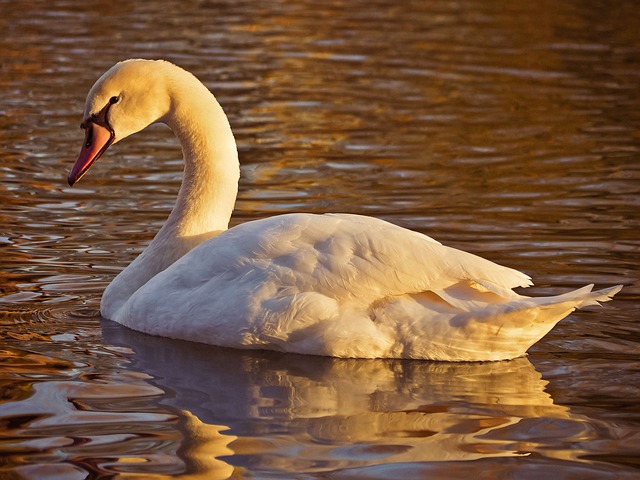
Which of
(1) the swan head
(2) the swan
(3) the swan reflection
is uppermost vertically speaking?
(1) the swan head

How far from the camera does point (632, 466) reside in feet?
16.3

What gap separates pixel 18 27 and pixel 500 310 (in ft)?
55.2

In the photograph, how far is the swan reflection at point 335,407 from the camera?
5074mm

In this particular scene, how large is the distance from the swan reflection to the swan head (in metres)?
1.25

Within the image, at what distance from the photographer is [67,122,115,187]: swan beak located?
24.8 ft

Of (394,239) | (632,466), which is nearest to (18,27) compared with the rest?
(394,239)

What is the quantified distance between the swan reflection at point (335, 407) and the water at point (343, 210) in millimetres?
16

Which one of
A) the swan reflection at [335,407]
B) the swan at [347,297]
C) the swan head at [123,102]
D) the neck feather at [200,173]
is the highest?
the swan head at [123,102]

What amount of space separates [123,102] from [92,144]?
33 centimetres

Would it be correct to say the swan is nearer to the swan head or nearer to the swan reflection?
the swan reflection

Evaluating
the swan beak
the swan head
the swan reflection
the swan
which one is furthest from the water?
the swan head

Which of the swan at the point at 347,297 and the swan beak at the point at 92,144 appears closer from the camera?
the swan at the point at 347,297

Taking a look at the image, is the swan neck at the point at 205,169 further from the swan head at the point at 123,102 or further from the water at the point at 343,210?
the water at the point at 343,210

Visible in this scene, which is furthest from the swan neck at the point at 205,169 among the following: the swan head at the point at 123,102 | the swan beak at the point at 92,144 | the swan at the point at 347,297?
the swan at the point at 347,297
